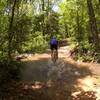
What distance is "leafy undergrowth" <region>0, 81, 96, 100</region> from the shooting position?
12.4 meters

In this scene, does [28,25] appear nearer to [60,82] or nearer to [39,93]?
[60,82]

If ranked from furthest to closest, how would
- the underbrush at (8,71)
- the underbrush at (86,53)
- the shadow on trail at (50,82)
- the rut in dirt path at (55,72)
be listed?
the underbrush at (86,53), the rut in dirt path at (55,72), the underbrush at (8,71), the shadow on trail at (50,82)

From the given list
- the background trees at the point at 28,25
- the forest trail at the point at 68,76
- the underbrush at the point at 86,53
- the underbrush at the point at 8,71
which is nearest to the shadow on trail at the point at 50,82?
the forest trail at the point at 68,76

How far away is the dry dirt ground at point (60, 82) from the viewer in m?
12.6

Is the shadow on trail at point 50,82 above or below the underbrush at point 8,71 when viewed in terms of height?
below

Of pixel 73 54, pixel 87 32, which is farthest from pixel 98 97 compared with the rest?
pixel 87 32

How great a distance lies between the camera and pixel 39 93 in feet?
42.7

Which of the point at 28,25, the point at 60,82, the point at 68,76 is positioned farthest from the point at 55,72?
the point at 28,25

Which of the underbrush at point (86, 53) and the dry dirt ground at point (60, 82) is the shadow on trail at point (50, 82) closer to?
the dry dirt ground at point (60, 82)

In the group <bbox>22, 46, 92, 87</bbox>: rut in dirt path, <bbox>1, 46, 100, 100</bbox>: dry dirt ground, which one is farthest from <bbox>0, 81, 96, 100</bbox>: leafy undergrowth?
<bbox>22, 46, 92, 87</bbox>: rut in dirt path

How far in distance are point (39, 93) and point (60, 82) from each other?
211cm

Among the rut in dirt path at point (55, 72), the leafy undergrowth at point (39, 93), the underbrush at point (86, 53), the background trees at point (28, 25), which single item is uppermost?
the background trees at point (28, 25)

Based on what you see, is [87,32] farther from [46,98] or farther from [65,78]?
[46,98]

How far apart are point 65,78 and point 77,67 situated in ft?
11.8
